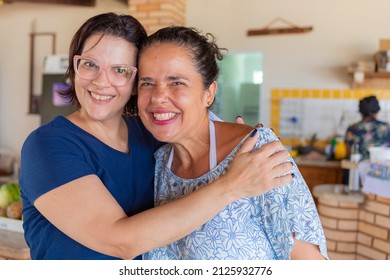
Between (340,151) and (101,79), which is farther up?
(101,79)

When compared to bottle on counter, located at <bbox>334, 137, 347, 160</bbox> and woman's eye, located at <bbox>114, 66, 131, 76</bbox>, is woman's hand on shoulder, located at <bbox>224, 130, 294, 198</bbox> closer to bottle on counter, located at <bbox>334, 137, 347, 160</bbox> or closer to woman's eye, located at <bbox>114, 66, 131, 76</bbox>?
woman's eye, located at <bbox>114, 66, 131, 76</bbox>

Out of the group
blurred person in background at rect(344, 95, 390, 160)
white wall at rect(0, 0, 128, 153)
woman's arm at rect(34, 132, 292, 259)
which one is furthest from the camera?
white wall at rect(0, 0, 128, 153)

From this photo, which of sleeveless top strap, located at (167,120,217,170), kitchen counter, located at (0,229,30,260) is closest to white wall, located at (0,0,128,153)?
kitchen counter, located at (0,229,30,260)

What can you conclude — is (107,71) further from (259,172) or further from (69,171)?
(259,172)

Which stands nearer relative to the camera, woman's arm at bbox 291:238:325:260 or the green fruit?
woman's arm at bbox 291:238:325:260

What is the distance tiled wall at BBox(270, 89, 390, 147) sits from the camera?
3381 millimetres

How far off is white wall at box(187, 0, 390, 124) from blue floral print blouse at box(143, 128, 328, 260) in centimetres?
282

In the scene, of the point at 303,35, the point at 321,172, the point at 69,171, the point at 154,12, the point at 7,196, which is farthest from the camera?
the point at 303,35

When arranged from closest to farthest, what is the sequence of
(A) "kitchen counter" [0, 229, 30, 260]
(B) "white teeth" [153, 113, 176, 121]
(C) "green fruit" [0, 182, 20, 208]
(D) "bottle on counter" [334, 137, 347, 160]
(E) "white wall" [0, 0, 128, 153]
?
(B) "white teeth" [153, 113, 176, 121], (A) "kitchen counter" [0, 229, 30, 260], (C) "green fruit" [0, 182, 20, 208], (D) "bottle on counter" [334, 137, 347, 160], (E) "white wall" [0, 0, 128, 153]

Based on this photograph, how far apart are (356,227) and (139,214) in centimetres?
171

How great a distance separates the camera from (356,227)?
2072 millimetres

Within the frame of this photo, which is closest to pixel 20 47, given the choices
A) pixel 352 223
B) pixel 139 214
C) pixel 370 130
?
pixel 370 130

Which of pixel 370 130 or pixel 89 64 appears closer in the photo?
pixel 89 64

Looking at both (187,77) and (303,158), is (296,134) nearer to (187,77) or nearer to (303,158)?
(303,158)
